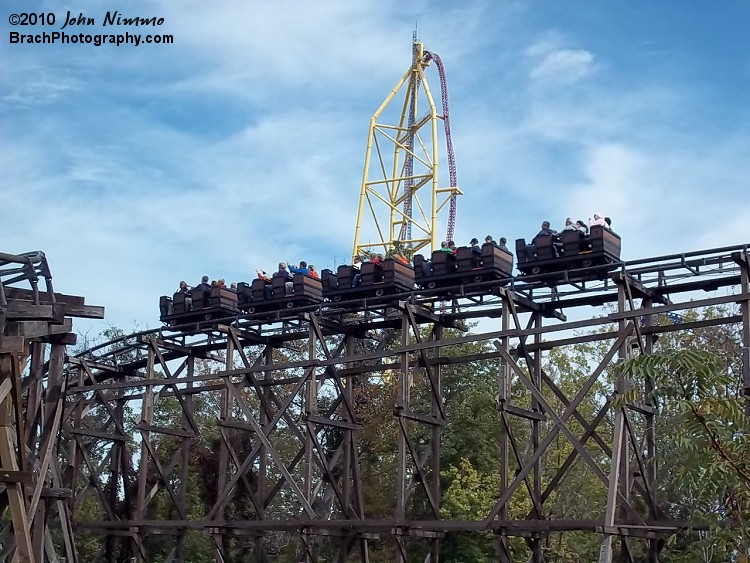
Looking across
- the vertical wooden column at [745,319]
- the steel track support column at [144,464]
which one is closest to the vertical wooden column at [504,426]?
the vertical wooden column at [745,319]

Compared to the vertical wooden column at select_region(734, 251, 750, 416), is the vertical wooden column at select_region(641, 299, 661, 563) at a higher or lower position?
lower

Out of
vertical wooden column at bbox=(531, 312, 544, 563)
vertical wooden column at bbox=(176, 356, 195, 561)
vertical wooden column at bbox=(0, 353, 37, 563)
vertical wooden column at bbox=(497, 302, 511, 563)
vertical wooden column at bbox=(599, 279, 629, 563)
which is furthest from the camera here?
vertical wooden column at bbox=(176, 356, 195, 561)

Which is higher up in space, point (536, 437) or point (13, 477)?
point (536, 437)

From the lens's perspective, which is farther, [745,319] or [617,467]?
[745,319]

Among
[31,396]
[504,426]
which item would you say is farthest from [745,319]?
[31,396]

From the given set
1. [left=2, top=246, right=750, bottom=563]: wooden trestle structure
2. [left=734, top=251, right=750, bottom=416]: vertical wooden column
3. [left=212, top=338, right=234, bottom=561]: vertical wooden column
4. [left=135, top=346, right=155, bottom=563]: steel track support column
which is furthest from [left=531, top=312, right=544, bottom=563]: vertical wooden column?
[left=135, top=346, right=155, bottom=563]: steel track support column

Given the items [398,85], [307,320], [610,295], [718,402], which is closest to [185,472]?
[307,320]

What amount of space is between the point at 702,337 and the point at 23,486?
68.3ft

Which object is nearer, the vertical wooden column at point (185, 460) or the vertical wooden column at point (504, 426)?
the vertical wooden column at point (504, 426)

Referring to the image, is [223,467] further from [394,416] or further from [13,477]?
[13,477]

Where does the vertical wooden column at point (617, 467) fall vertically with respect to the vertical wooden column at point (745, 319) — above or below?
below

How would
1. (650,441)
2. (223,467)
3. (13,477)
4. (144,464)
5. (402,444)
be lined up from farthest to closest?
(144,464) → (223,467) → (402,444) → (650,441) → (13,477)

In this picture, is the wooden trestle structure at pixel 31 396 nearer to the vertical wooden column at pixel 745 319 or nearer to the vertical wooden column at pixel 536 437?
the vertical wooden column at pixel 536 437

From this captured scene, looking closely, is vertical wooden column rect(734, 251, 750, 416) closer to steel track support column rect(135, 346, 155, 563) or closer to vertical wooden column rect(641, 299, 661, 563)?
vertical wooden column rect(641, 299, 661, 563)
